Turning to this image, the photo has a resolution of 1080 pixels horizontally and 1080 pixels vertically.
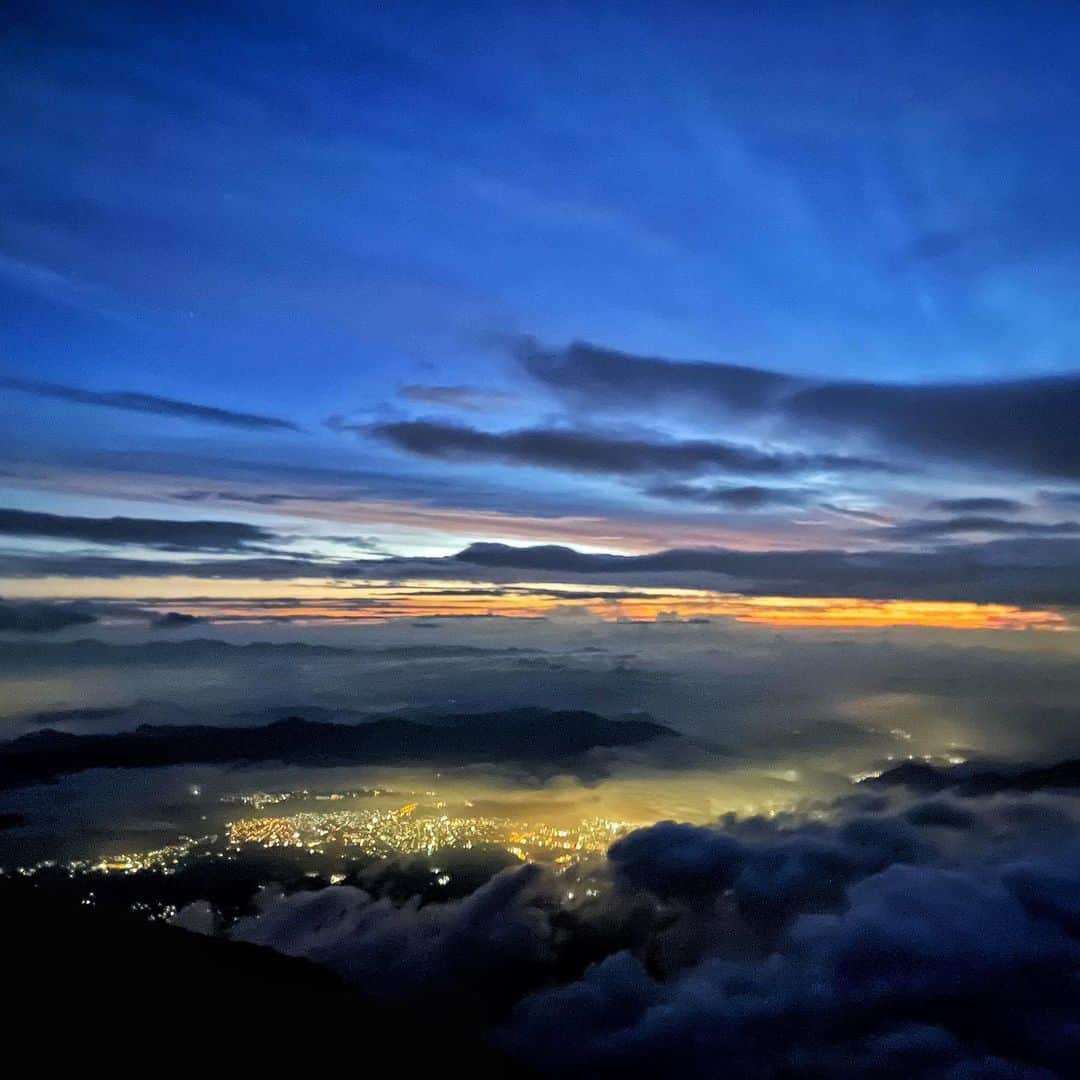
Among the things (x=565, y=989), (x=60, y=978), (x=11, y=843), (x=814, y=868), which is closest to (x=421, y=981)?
(x=565, y=989)

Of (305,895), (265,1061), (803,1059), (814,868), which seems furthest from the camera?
(814,868)

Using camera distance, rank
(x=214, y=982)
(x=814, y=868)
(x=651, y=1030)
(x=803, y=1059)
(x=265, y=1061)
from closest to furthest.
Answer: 1. (x=265, y=1061)
2. (x=214, y=982)
3. (x=803, y=1059)
4. (x=651, y=1030)
5. (x=814, y=868)

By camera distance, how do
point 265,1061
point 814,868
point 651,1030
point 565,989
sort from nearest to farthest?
1. point 265,1061
2. point 651,1030
3. point 565,989
4. point 814,868

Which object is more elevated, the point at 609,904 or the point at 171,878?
the point at 171,878

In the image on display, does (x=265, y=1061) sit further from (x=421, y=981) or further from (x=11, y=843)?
(x=11, y=843)

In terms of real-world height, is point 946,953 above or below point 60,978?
below

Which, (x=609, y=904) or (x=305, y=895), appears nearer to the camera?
(x=305, y=895)

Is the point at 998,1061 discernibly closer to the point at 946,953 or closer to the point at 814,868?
the point at 946,953

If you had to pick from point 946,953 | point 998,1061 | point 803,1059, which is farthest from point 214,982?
point 946,953

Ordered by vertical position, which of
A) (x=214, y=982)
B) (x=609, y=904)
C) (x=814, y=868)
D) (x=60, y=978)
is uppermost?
(x=60, y=978)
